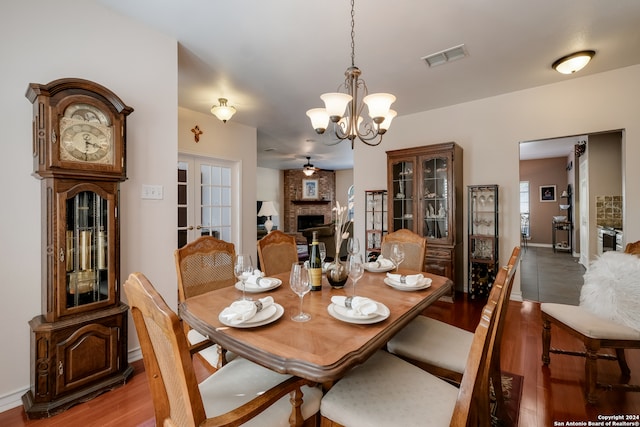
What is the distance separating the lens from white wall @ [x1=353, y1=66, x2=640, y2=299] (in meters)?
3.05

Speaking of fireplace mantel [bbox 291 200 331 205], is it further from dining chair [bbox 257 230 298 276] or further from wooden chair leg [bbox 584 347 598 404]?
wooden chair leg [bbox 584 347 598 404]

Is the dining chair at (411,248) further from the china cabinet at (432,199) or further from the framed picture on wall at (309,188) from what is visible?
the framed picture on wall at (309,188)

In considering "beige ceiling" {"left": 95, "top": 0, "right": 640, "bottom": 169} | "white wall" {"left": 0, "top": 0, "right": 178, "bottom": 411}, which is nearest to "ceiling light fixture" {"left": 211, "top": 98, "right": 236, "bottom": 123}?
"beige ceiling" {"left": 95, "top": 0, "right": 640, "bottom": 169}

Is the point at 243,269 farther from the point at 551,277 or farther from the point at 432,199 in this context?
the point at 551,277

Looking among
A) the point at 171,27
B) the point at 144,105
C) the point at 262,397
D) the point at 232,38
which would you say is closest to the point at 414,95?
the point at 232,38

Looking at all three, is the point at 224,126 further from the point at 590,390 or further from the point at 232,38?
the point at 590,390

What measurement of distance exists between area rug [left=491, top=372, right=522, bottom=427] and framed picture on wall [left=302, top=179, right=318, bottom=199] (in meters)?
8.00

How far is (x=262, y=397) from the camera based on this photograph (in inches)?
37.7

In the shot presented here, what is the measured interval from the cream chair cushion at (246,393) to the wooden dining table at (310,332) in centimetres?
22

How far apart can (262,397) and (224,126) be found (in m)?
4.43

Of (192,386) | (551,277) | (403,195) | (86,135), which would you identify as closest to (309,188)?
→ (403,195)

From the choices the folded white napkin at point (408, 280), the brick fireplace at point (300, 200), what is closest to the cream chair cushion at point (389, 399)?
the folded white napkin at point (408, 280)

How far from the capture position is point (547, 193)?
8.40 metres

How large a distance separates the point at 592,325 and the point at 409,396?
1.48 meters
